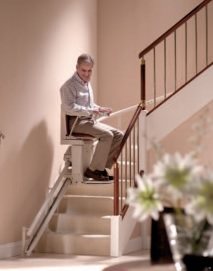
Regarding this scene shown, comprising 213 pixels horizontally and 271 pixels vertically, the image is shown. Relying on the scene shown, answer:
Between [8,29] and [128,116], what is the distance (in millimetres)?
2522

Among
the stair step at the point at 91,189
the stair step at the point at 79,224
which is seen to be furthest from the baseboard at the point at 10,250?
the stair step at the point at 91,189

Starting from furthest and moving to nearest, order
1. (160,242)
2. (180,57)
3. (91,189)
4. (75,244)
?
(180,57)
(91,189)
(75,244)
(160,242)

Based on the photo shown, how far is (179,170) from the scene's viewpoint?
195 cm

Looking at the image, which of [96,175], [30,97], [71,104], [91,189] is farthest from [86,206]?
[30,97]

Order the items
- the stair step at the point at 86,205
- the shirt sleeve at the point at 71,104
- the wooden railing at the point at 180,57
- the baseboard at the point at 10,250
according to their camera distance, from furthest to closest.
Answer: the wooden railing at the point at 180,57 < the stair step at the point at 86,205 < the shirt sleeve at the point at 71,104 < the baseboard at the point at 10,250

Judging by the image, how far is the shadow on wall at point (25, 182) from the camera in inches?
285

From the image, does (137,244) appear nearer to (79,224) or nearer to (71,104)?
(79,224)

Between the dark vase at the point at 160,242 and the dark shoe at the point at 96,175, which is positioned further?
the dark shoe at the point at 96,175

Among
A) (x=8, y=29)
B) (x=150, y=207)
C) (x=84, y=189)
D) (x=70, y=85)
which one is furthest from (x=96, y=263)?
(x=150, y=207)

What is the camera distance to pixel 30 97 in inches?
302

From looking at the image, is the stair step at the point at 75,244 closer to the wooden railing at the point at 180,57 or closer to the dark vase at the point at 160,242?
the wooden railing at the point at 180,57

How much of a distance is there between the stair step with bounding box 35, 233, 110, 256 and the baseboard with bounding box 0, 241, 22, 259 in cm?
31

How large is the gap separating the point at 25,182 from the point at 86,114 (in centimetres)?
101

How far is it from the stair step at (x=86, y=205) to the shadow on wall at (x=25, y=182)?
0.28 m
